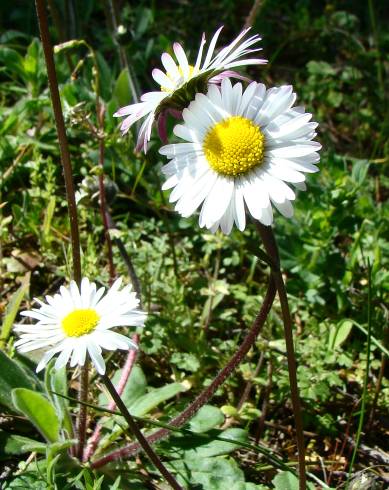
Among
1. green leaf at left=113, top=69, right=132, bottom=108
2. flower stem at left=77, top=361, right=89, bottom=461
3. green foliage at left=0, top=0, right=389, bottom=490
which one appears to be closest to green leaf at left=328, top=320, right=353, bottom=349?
green foliage at left=0, top=0, right=389, bottom=490

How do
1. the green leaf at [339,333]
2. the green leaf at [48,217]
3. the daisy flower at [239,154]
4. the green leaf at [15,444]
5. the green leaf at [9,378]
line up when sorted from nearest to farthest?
the daisy flower at [239,154]
the green leaf at [15,444]
the green leaf at [9,378]
the green leaf at [339,333]
the green leaf at [48,217]

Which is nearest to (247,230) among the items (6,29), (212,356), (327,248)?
(327,248)

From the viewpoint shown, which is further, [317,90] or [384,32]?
[384,32]

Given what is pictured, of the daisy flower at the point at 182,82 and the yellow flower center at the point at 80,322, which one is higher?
the daisy flower at the point at 182,82

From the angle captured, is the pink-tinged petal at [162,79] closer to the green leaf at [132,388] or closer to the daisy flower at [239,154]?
the daisy flower at [239,154]

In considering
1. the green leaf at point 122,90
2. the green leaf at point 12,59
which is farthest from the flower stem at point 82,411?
the green leaf at point 12,59

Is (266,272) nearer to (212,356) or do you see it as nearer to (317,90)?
(212,356)

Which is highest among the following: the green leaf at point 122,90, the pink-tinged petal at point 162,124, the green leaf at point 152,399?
the green leaf at point 122,90
